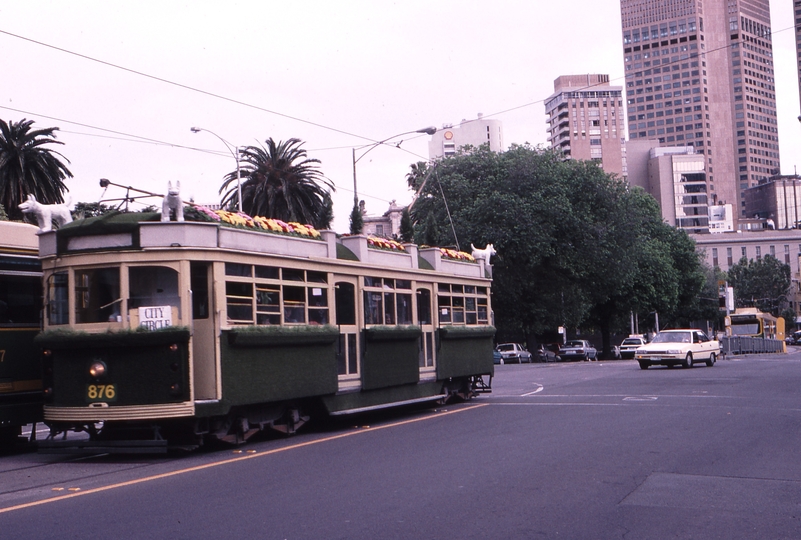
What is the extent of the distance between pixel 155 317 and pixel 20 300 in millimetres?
2553

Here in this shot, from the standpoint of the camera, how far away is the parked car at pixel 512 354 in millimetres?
55250

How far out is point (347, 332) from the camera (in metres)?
14.8

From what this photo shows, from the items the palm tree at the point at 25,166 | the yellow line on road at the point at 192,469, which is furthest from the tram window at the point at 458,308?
the palm tree at the point at 25,166

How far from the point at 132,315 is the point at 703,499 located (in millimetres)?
7059

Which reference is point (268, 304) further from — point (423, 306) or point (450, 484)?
point (423, 306)

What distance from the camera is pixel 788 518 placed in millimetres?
7555

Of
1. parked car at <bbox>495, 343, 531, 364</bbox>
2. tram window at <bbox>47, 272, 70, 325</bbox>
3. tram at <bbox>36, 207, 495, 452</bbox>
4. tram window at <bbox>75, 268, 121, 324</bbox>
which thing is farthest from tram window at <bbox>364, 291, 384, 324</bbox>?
parked car at <bbox>495, 343, 531, 364</bbox>

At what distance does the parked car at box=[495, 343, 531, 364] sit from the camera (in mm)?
55250

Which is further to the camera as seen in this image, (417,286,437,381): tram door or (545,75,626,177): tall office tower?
(545,75,626,177): tall office tower

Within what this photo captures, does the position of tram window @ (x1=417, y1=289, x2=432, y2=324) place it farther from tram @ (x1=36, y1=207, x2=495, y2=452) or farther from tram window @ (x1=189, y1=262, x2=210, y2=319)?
tram window @ (x1=189, y1=262, x2=210, y2=319)

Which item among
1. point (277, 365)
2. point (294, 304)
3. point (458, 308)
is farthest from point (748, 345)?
point (277, 365)

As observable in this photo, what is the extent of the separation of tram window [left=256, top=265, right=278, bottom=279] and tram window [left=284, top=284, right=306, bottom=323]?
1.18 feet

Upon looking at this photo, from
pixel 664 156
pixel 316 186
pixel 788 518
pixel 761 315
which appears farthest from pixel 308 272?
pixel 664 156

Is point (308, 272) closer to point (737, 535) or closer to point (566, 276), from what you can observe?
point (737, 535)
